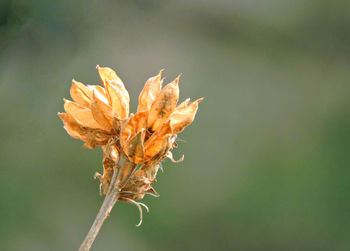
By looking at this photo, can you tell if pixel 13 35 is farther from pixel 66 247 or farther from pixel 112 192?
pixel 112 192

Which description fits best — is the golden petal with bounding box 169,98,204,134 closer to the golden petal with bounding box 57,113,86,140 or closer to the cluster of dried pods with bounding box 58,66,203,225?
the cluster of dried pods with bounding box 58,66,203,225

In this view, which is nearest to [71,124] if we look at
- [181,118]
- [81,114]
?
[81,114]

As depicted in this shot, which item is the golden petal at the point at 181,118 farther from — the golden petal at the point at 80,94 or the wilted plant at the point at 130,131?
the golden petal at the point at 80,94

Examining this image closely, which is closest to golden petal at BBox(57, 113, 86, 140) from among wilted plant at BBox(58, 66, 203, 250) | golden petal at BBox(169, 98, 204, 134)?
wilted plant at BBox(58, 66, 203, 250)

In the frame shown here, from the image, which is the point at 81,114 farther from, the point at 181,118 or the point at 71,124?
the point at 181,118

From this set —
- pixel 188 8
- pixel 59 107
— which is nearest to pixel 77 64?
pixel 59 107

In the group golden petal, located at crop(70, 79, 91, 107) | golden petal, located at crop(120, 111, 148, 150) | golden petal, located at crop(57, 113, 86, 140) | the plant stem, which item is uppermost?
golden petal, located at crop(70, 79, 91, 107)
